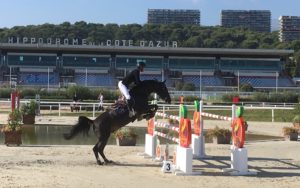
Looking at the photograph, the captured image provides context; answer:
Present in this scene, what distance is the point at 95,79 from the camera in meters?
91.3

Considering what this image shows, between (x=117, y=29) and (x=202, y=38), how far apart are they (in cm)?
2488

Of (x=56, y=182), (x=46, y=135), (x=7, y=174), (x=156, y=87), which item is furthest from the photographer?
(x=46, y=135)

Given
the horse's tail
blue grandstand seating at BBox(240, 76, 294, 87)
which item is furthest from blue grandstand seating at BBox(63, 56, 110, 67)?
the horse's tail

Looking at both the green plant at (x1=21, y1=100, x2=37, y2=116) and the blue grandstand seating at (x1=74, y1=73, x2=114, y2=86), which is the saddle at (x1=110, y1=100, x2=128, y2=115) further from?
the blue grandstand seating at (x1=74, y1=73, x2=114, y2=86)

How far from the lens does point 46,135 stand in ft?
71.7

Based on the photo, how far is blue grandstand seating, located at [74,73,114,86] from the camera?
89.2 meters

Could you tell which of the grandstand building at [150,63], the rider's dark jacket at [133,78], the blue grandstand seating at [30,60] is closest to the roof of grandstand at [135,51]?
the grandstand building at [150,63]

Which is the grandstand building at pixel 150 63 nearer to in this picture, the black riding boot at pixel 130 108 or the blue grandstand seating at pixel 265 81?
the blue grandstand seating at pixel 265 81

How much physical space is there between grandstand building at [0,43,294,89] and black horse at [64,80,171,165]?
79080mm

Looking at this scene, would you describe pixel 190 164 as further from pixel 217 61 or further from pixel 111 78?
pixel 217 61

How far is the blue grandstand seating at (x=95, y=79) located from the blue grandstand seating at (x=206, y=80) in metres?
13.4

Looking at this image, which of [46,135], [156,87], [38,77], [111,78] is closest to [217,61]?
[111,78]

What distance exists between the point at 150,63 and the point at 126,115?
88.4 metres

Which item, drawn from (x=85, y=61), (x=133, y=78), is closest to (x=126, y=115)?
(x=133, y=78)
